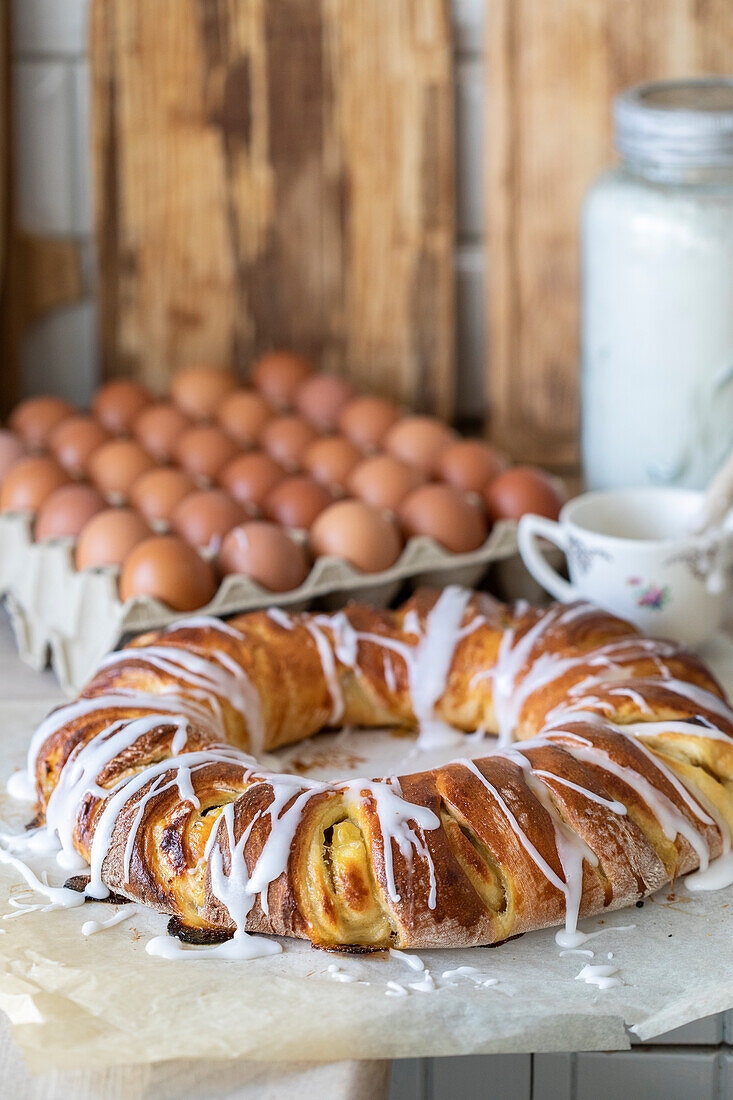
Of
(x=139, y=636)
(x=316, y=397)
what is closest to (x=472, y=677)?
(x=139, y=636)

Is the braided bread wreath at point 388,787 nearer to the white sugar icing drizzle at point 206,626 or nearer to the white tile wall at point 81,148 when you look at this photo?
the white sugar icing drizzle at point 206,626

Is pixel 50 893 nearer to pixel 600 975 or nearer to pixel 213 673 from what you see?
pixel 213 673

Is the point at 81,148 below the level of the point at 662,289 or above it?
above

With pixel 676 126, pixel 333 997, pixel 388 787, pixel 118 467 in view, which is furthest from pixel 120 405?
pixel 333 997

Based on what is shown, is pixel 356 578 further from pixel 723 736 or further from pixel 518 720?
pixel 723 736

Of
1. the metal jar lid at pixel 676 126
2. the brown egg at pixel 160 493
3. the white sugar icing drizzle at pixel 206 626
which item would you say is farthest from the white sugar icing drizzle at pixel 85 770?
the metal jar lid at pixel 676 126

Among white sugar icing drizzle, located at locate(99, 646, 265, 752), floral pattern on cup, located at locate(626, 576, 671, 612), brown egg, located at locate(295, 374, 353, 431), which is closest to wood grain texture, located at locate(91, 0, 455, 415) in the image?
brown egg, located at locate(295, 374, 353, 431)
